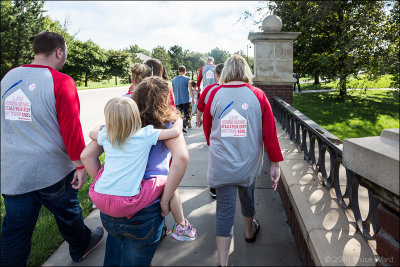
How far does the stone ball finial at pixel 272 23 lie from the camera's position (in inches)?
248

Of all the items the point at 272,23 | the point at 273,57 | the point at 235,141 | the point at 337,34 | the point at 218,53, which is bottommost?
the point at 235,141

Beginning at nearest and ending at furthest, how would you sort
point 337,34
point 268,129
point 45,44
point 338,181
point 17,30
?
point 45,44, point 268,129, point 338,181, point 337,34, point 17,30

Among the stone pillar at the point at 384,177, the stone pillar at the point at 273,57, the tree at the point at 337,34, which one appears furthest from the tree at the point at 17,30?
the stone pillar at the point at 384,177

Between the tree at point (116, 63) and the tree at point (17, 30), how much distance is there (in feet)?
46.5

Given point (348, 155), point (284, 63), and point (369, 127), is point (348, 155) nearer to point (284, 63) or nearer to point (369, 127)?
point (284, 63)

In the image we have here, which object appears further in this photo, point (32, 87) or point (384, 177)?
point (32, 87)

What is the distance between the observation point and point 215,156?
8.43 feet

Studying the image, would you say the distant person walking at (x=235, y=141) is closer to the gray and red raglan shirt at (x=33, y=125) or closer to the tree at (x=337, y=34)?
the gray and red raglan shirt at (x=33, y=125)

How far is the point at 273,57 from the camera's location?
21.3 feet

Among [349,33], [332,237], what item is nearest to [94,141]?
[332,237]

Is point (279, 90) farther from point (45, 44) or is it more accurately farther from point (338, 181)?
point (45, 44)

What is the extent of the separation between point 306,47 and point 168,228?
15911 millimetres

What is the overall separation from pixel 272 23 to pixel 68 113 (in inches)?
205

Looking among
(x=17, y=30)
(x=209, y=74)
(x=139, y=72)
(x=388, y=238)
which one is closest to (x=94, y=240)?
(x=139, y=72)
